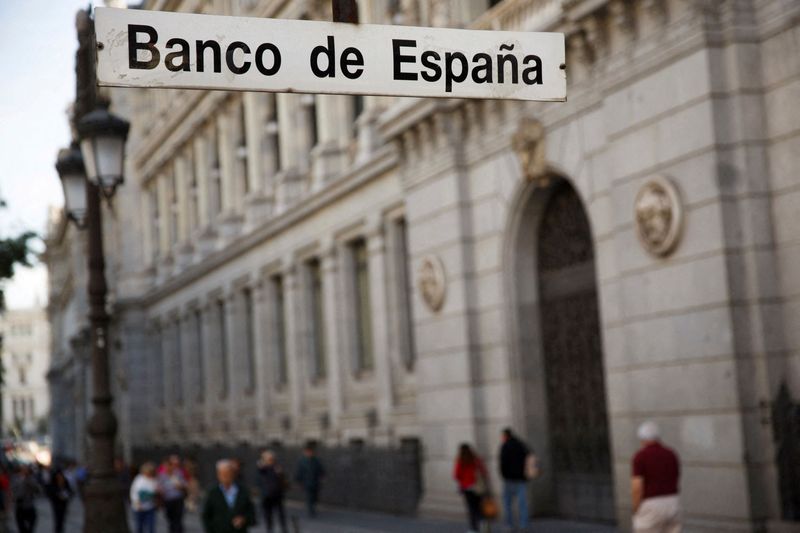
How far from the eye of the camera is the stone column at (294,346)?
105 ft

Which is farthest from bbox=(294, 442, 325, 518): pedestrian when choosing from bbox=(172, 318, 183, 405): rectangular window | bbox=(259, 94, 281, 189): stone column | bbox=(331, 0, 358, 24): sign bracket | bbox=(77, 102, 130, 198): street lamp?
bbox=(331, 0, 358, 24): sign bracket

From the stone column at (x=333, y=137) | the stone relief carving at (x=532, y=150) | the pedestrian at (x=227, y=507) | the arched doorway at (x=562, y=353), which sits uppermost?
the stone column at (x=333, y=137)

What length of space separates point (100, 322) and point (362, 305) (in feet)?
51.1

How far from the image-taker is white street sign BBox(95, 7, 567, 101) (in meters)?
5.31

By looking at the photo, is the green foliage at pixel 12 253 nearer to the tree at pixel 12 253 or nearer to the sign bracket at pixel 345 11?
the tree at pixel 12 253

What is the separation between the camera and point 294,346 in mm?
32375

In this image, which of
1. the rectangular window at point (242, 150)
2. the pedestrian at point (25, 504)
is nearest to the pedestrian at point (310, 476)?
the pedestrian at point (25, 504)

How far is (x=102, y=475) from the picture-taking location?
1269cm

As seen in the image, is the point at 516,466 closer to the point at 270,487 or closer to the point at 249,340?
the point at 270,487

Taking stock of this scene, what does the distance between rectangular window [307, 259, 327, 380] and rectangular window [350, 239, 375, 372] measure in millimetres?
2459

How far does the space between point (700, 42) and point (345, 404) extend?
15379 mm

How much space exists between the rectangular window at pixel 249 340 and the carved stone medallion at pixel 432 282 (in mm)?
14723

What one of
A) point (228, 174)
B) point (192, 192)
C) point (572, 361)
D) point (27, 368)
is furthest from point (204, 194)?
point (27, 368)

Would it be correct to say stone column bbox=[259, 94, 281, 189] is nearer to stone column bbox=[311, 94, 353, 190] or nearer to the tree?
stone column bbox=[311, 94, 353, 190]
